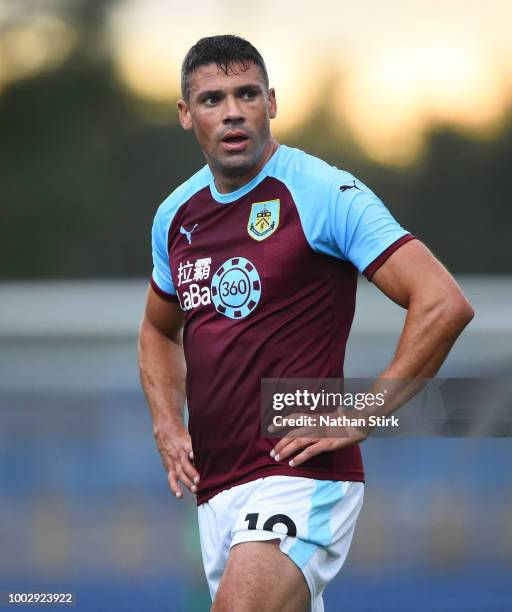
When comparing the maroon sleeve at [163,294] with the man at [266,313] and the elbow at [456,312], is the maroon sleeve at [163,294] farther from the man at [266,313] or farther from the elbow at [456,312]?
the elbow at [456,312]

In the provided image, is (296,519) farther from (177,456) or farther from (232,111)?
(232,111)

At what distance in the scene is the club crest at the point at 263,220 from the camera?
2973 millimetres

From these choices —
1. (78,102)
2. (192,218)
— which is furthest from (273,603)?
(78,102)

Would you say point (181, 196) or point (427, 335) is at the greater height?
point (181, 196)

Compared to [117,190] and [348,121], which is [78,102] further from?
[348,121]

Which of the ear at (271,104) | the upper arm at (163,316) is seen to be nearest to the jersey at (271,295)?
the ear at (271,104)

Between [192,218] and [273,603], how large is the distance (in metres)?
1.01

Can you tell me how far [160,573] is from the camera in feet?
17.7

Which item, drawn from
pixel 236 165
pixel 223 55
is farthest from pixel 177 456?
pixel 223 55

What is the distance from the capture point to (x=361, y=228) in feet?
9.28

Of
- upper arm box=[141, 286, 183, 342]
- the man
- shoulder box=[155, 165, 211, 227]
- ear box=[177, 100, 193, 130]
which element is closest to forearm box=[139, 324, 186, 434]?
upper arm box=[141, 286, 183, 342]

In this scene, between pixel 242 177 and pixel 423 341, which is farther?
pixel 242 177

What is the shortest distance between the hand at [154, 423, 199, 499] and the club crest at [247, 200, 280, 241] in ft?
2.03

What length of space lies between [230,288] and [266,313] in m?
0.11
